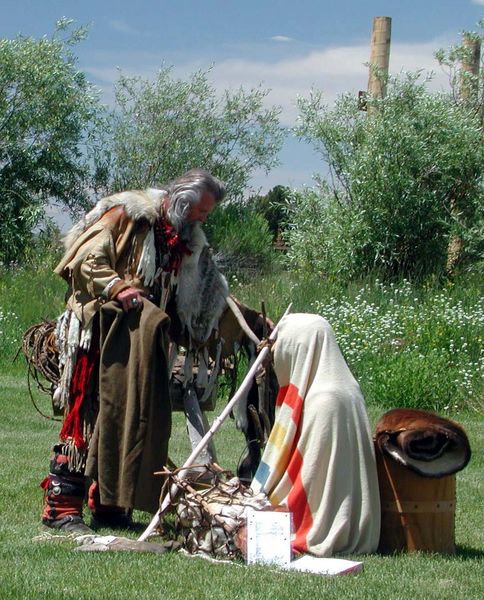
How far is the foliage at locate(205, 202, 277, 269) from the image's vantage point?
22.8 meters

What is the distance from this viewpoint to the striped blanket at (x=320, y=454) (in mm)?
5375

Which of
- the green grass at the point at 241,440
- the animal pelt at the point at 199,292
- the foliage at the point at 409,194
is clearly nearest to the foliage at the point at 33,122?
the green grass at the point at 241,440

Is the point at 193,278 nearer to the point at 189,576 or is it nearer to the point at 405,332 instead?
the point at 189,576

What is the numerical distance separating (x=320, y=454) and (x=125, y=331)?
122 centimetres

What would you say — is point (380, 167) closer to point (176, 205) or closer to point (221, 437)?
point (221, 437)

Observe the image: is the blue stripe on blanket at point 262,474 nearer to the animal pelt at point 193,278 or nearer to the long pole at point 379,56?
the animal pelt at point 193,278

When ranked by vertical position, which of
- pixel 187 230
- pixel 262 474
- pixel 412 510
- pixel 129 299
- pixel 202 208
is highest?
pixel 202 208

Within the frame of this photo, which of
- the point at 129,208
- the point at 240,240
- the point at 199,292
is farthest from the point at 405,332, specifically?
the point at 240,240

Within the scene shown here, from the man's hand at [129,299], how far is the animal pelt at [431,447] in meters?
1.47

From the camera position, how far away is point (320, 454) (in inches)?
213

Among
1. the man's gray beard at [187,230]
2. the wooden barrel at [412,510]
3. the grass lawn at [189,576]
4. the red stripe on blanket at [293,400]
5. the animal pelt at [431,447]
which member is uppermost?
the man's gray beard at [187,230]

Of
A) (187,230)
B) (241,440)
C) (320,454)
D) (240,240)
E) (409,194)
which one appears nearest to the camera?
(320,454)

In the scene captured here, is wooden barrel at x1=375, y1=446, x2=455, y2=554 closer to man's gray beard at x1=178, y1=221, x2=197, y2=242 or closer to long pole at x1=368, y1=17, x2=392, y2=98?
man's gray beard at x1=178, y1=221, x2=197, y2=242

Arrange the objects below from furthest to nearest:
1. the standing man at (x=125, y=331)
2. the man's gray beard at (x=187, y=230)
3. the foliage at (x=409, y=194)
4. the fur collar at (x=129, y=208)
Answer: the foliage at (x=409, y=194), the man's gray beard at (x=187, y=230), the fur collar at (x=129, y=208), the standing man at (x=125, y=331)
